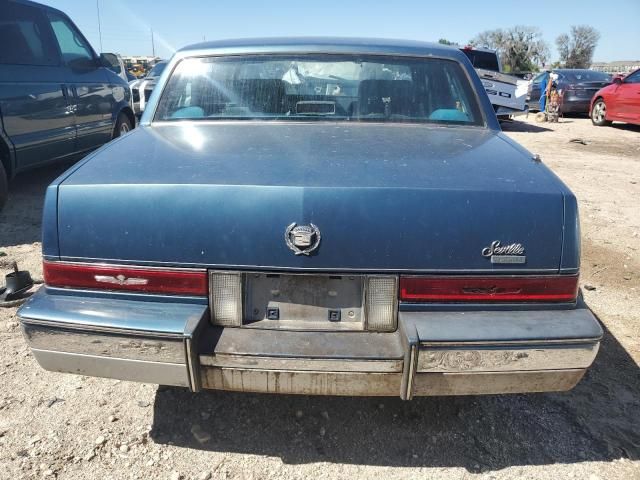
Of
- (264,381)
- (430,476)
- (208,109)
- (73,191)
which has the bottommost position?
→ (430,476)

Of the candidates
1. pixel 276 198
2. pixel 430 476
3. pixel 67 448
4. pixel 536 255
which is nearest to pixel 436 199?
pixel 536 255

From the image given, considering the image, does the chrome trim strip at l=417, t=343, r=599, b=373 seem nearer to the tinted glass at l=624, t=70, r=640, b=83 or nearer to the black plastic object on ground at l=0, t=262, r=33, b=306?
the black plastic object on ground at l=0, t=262, r=33, b=306

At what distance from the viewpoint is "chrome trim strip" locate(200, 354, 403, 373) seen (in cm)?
188

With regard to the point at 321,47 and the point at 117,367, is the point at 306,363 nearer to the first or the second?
the point at 117,367

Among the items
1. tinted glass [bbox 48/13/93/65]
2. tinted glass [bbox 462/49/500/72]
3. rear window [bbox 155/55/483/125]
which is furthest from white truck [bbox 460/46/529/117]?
rear window [bbox 155/55/483/125]

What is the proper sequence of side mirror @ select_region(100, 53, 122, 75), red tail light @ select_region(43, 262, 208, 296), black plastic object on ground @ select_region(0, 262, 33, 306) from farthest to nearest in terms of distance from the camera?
1. side mirror @ select_region(100, 53, 122, 75)
2. black plastic object on ground @ select_region(0, 262, 33, 306)
3. red tail light @ select_region(43, 262, 208, 296)

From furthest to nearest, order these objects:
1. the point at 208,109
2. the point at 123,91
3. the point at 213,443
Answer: the point at 123,91 < the point at 208,109 < the point at 213,443

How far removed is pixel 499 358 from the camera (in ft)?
6.21

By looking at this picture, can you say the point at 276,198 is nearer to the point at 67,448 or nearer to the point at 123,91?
the point at 67,448

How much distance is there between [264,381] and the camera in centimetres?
193

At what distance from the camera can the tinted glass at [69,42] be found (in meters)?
6.00

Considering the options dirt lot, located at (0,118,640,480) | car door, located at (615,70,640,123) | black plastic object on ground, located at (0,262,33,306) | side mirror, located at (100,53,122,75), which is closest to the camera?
dirt lot, located at (0,118,640,480)

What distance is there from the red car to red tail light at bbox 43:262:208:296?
13.4 metres

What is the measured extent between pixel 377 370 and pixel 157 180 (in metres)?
1.07
